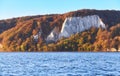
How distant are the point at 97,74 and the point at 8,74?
14.0 m

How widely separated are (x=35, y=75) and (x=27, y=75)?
1216 mm

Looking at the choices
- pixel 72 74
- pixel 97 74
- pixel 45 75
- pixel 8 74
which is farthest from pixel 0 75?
pixel 97 74

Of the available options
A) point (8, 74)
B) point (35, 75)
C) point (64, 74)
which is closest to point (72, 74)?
point (64, 74)

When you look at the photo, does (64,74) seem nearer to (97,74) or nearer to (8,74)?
(97,74)

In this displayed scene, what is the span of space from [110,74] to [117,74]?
1277mm

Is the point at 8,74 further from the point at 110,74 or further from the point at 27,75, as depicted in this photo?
the point at 110,74

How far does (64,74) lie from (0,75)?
9.82 metres

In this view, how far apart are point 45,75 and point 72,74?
435 centimetres

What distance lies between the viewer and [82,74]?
202ft

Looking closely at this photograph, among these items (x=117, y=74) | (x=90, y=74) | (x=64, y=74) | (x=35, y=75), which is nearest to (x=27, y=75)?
(x=35, y=75)

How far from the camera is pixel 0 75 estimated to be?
60469mm

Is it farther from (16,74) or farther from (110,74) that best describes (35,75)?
(110,74)

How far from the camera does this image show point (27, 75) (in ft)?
196

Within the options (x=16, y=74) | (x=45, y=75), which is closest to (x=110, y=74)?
(x=45, y=75)
